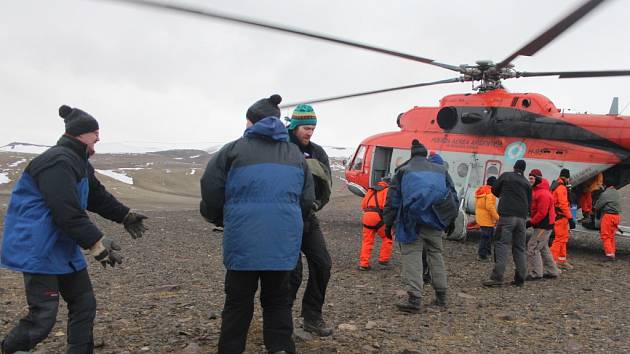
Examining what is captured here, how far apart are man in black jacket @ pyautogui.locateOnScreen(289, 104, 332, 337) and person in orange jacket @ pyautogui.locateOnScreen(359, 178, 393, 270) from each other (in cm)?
320

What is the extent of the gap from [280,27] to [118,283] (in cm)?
386

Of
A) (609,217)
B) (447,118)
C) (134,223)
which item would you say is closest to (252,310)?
(134,223)

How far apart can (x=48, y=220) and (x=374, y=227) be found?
17.7 feet

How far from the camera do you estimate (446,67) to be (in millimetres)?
9352

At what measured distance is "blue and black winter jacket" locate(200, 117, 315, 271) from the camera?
3346 mm

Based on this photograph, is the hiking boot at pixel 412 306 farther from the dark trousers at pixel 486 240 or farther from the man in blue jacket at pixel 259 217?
the dark trousers at pixel 486 240

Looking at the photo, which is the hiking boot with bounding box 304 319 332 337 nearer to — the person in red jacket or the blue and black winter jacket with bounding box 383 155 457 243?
the blue and black winter jacket with bounding box 383 155 457 243

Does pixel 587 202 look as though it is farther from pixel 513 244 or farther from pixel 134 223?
pixel 134 223

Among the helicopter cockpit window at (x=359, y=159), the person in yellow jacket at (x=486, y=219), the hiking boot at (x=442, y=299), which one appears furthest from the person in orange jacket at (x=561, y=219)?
the helicopter cockpit window at (x=359, y=159)

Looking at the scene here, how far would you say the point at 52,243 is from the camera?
3221 mm

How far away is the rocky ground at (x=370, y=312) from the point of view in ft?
13.8

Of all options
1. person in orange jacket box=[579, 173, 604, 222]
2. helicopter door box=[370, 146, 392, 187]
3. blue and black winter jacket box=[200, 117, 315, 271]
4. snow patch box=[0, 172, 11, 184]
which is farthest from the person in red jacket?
snow patch box=[0, 172, 11, 184]

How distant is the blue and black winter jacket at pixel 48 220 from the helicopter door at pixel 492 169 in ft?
31.0

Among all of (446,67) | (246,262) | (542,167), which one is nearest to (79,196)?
(246,262)
